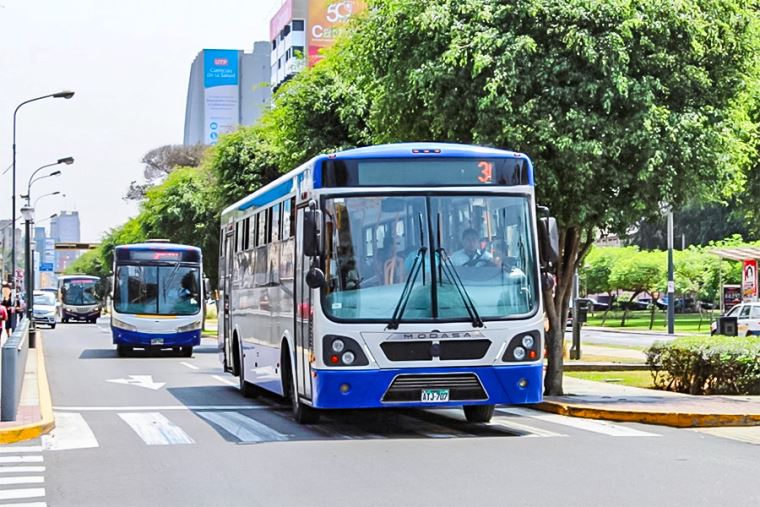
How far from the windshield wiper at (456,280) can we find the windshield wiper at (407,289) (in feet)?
0.69

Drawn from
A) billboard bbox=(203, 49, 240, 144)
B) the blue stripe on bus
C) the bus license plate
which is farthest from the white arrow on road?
billboard bbox=(203, 49, 240, 144)

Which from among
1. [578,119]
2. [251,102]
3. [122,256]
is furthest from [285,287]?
[251,102]

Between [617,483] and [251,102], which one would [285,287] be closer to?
[617,483]

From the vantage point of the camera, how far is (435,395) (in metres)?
14.6

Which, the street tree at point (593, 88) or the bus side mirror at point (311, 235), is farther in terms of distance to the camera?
the street tree at point (593, 88)

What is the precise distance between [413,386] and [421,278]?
121 cm

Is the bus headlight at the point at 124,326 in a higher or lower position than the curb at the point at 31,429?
higher

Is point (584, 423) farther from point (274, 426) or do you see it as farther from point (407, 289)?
point (274, 426)

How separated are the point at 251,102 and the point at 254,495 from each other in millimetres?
162087

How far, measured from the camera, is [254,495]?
34.4 feet

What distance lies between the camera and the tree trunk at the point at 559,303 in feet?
67.9

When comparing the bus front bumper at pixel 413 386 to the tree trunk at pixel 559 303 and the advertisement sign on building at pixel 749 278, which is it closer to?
the tree trunk at pixel 559 303

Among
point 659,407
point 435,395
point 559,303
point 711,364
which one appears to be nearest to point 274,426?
point 435,395

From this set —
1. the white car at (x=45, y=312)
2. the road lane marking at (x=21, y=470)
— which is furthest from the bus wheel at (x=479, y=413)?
the white car at (x=45, y=312)
